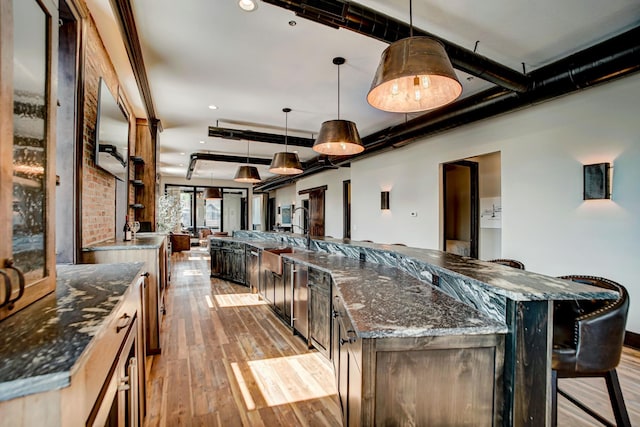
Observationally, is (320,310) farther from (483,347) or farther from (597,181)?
(597,181)

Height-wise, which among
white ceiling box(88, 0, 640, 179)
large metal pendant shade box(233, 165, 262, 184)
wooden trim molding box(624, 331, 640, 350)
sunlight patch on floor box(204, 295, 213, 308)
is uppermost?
white ceiling box(88, 0, 640, 179)

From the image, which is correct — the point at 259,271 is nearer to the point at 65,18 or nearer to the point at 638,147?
the point at 65,18

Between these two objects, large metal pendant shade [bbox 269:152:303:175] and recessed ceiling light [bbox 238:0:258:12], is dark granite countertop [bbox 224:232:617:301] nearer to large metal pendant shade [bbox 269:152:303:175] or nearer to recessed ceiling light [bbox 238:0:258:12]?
large metal pendant shade [bbox 269:152:303:175]

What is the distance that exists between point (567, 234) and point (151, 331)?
4666 millimetres

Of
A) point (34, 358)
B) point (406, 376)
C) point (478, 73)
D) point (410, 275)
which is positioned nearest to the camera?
point (34, 358)

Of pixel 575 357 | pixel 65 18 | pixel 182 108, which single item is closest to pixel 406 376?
pixel 575 357

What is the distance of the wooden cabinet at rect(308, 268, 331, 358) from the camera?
107 inches

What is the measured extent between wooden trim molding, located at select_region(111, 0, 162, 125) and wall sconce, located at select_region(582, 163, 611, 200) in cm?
468

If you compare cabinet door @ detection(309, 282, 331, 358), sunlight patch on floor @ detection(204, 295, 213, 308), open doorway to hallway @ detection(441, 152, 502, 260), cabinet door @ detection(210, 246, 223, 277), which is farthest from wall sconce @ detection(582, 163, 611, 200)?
cabinet door @ detection(210, 246, 223, 277)

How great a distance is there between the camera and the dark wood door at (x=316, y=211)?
9.98 m

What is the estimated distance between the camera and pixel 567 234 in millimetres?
3611

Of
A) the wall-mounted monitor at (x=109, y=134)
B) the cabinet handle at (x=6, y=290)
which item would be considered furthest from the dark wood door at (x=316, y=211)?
the cabinet handle at (x=6, y=290)

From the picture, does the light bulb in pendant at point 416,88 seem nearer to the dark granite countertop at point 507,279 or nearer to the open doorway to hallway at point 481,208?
the dark granite countertop at point 507,279

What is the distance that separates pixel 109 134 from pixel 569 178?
4943mm
